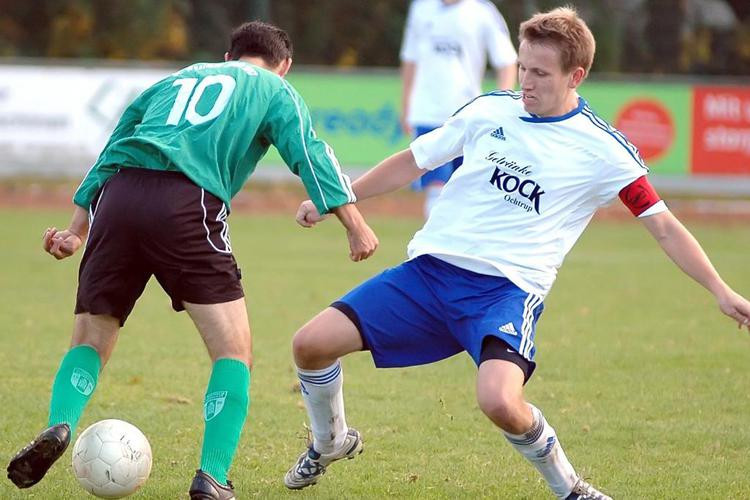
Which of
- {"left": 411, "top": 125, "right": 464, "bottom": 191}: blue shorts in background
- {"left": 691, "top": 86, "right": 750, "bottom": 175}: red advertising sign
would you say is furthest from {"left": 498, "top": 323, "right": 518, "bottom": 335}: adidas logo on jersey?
{"left": 691, "top": 86, "right": 750, "bottom": 175}: red advertising sign

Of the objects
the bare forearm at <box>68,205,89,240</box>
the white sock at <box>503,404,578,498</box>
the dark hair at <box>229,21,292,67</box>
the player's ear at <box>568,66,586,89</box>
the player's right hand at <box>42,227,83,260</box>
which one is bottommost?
the white sock at <box>503,404,578,498</box>

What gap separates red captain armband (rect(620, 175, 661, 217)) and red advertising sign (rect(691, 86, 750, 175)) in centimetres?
1309

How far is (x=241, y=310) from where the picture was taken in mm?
4398

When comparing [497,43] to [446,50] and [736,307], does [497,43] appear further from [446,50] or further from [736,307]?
[736,307]

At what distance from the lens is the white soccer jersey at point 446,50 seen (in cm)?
1052

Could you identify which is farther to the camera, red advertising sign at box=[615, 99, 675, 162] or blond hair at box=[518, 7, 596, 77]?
red advertising sign at box=[615, 99, 675, 162]

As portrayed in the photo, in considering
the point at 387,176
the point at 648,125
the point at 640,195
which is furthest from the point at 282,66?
the point at 648,125

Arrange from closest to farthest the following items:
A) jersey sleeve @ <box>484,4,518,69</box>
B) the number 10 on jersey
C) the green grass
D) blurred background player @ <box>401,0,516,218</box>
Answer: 1. the number 10 on jersey
2. the green grass
3. jersey sleeve @ <box>484,4,518,69</box>
4. blurred background player @ <box>401,0,516,218</box>

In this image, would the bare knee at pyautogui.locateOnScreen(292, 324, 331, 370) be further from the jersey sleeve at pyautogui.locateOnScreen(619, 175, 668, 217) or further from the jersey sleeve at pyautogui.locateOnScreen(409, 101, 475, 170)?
the jersey sleeve at pyautogui.locateOnScreen(619, 175, 668, 217)

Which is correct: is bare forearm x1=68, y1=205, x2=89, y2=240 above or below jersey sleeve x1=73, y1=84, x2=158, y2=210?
below

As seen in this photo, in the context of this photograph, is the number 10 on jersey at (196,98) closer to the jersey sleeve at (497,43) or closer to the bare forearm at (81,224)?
the bare forearm at (81,224)

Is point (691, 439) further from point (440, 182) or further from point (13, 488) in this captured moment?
point (440, 182)

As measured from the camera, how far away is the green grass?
16.0ft

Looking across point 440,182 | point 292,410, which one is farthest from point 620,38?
point 292,410
